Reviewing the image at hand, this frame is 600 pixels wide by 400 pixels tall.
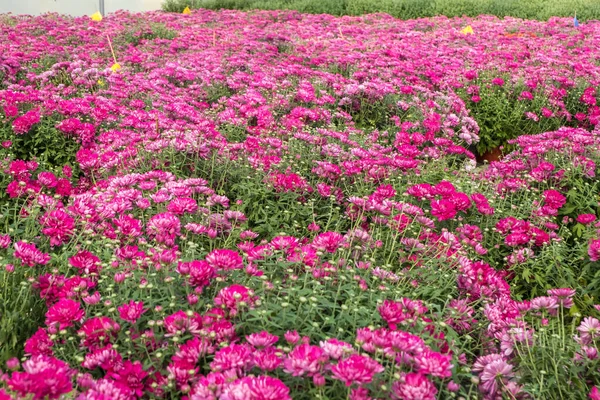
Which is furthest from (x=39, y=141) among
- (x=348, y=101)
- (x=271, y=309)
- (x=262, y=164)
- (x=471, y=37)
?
(x=471, y=37)

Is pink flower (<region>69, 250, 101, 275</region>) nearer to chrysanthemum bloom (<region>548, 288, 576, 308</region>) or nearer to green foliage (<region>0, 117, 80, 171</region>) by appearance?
chrysanthemum bloom (<region>548, 288, 576, 308</region>)

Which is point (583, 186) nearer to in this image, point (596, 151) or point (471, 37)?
point (596, 151)

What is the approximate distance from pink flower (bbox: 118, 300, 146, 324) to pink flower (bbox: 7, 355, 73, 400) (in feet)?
1.22

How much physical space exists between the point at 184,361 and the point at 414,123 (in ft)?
13.3

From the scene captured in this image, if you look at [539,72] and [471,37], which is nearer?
[539,72]

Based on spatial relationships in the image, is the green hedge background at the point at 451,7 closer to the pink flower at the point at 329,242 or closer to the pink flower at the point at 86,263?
the pink flower at the point at 329,242

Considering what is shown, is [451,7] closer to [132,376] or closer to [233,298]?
[233,298]

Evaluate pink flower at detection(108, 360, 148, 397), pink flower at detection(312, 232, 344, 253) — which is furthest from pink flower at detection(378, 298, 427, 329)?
pink flower at detection(108, 360, 148, 397)

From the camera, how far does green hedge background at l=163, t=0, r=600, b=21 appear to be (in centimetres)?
1669

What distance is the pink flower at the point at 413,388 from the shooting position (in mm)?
1759

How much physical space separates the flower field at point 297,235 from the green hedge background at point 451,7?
34.4ft

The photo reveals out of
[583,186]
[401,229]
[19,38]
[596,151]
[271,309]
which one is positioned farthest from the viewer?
[19,38]

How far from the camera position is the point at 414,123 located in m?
5.49

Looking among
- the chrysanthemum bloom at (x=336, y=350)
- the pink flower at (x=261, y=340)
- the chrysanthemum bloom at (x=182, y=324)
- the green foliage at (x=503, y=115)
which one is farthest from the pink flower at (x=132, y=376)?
the green foliage at (x=503, y=115)
